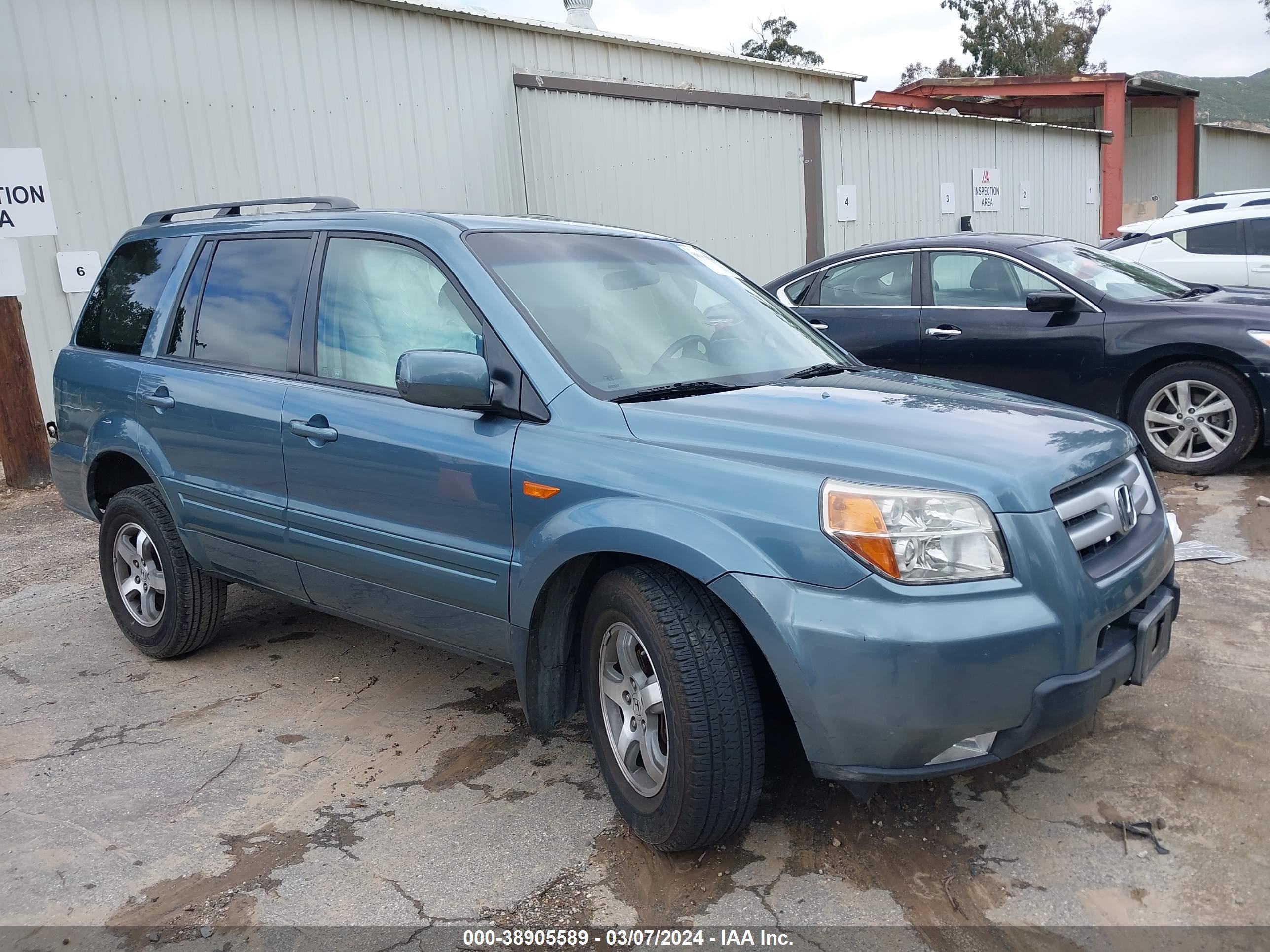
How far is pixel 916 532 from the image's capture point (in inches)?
104

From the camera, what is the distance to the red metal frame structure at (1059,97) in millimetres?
22531

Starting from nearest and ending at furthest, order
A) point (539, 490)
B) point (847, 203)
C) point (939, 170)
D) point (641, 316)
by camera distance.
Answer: point (539, 490), point (641, 316), point (847, 203), point (939, 170)

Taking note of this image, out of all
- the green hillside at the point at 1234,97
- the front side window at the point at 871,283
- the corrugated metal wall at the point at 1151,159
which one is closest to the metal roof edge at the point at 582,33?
the front side window at the point at 871,283

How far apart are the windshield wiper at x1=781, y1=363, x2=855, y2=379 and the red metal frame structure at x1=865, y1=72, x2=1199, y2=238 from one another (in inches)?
788

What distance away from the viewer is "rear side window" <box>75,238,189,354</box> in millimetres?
4762

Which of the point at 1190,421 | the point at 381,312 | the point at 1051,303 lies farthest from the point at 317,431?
the point at 1190,421

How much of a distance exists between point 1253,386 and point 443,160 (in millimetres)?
7686

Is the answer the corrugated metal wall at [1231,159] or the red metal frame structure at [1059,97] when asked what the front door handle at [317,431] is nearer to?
the red metal frame structure at [1059,97]

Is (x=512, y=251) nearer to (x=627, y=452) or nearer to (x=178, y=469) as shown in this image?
(x=627, y=452)

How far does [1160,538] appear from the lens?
126 inches

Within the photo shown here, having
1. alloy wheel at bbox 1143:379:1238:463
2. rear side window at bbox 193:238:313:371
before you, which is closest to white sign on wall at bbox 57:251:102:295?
rear side window at bbox 193:238:313:371

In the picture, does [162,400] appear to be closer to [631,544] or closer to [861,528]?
[631,544]

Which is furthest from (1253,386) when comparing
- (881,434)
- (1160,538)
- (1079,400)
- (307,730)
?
(307,730)

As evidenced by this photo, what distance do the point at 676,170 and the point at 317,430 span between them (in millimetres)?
9773
